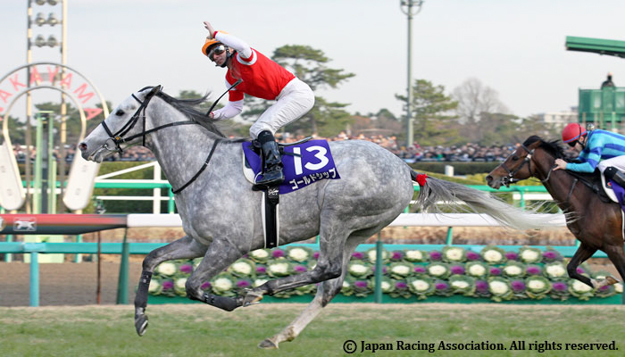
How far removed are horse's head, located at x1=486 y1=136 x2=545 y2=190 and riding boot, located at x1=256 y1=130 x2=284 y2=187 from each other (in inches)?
113

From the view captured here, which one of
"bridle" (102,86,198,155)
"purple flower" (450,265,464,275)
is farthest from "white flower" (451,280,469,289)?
"bridle" (102,86,198,155)

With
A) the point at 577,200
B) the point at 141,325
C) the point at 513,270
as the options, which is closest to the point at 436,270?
the point at 513,270

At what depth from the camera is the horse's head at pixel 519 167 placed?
6.41m

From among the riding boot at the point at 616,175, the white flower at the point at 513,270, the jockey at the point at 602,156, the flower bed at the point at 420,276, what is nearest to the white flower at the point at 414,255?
the flower bed at the point at 420,276

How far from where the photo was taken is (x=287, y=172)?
4.23m

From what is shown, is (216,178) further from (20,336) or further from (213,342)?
(20,336)

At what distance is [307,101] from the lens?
448cm

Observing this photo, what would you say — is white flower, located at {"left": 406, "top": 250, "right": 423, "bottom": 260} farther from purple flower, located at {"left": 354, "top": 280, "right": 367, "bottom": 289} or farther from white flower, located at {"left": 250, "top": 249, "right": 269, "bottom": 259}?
white flower, located at {"left": 250, "top": 249, "right": 269, "bottom": 259}

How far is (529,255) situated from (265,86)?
3.18 m

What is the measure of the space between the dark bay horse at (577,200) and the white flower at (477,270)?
2.26 ft

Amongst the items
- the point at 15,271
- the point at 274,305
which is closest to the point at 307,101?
the point at 274,305

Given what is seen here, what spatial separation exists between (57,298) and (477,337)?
11.9 ft

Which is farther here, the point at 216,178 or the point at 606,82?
the point at 606,82

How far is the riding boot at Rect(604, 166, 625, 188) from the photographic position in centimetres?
575
